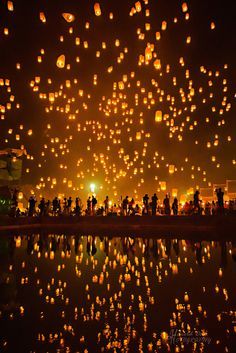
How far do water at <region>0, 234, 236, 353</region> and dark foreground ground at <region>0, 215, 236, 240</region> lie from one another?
245 inches

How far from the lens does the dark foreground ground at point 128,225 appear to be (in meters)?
12.7

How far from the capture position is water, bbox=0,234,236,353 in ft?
8.91

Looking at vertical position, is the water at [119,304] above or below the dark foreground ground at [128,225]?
below

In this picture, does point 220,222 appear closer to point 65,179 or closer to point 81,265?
point 81,265

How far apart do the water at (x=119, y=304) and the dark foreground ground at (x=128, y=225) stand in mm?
6220

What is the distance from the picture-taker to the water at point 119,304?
8.91 feet

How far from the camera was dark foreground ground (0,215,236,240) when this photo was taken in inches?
498

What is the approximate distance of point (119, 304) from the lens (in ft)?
12.2

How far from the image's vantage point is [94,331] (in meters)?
2.94

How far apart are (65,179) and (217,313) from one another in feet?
81.7

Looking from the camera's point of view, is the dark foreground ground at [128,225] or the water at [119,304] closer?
the water at [119,304]

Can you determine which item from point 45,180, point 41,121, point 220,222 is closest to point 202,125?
point 220,222

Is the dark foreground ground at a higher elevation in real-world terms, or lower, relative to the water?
higher

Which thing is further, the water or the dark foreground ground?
the dark foreground ground
